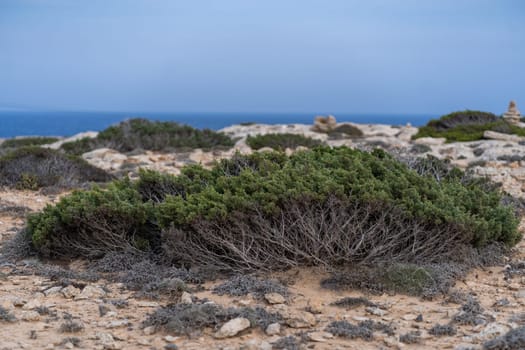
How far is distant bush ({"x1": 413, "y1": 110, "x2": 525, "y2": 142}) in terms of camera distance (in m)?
21.2

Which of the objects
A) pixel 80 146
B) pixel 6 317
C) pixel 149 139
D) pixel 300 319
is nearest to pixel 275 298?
pixel 300 319

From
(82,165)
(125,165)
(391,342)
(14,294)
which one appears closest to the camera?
(391,342)

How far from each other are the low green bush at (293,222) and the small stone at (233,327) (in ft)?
3.95

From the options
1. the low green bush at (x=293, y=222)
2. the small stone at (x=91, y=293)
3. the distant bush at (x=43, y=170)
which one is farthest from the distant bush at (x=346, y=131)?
the small stone at (x=91, y=293)

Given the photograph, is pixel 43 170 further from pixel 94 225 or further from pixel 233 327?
pixel 233 327

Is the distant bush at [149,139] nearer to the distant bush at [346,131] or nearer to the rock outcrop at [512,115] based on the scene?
the distant bush at [346,131]

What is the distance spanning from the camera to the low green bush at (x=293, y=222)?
5184 millimetres

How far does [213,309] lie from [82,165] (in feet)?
27.8

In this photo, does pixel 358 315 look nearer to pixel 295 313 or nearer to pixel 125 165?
pixel 295 313

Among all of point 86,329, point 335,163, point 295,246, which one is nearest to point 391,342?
point 295,246

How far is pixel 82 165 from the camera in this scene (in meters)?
12.0

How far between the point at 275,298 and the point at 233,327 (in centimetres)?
72

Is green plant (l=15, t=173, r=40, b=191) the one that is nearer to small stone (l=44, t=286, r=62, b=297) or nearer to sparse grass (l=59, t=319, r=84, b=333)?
small stone (l=44, t=286, r=62, b=297)

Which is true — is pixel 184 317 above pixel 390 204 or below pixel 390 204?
below
